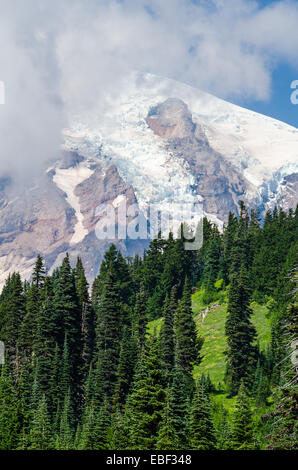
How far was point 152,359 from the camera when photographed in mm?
42375

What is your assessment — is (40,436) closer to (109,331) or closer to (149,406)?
(149,406)

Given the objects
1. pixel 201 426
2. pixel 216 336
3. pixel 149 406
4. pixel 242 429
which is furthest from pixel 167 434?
pixel 216 336

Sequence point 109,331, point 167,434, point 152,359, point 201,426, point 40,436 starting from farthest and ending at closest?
1. point 109,331
2. point 40,436
3. point 152,359
4. point 201,426
5. point 167,434

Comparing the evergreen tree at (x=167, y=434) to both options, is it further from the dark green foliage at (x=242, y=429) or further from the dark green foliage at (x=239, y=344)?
the dark green foliage at (x=239, y=344)

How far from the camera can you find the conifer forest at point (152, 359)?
42.0 m

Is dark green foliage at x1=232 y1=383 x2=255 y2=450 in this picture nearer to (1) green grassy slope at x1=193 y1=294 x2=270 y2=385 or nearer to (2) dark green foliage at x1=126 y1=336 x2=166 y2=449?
(2) dark green foliage at x1=126 y1=336 x2=166 y2=449

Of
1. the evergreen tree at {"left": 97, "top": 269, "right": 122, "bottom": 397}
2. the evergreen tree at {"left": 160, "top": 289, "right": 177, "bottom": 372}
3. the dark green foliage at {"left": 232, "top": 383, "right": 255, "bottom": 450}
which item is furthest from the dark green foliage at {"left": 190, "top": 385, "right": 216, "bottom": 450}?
the evergreen tree at {"left": 97, "top": 269, "right": 122, "bottom": 397}

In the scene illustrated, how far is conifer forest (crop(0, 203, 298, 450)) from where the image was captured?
138 feet

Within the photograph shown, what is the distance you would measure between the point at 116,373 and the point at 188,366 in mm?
12100

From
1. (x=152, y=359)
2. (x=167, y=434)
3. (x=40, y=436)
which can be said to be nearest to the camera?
(x=167, y=434)

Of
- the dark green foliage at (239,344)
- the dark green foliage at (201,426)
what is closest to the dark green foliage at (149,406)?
the dark green foliage at (201,426)

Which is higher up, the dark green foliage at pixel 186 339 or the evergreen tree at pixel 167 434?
the dark green foliage at pixel 186 339
